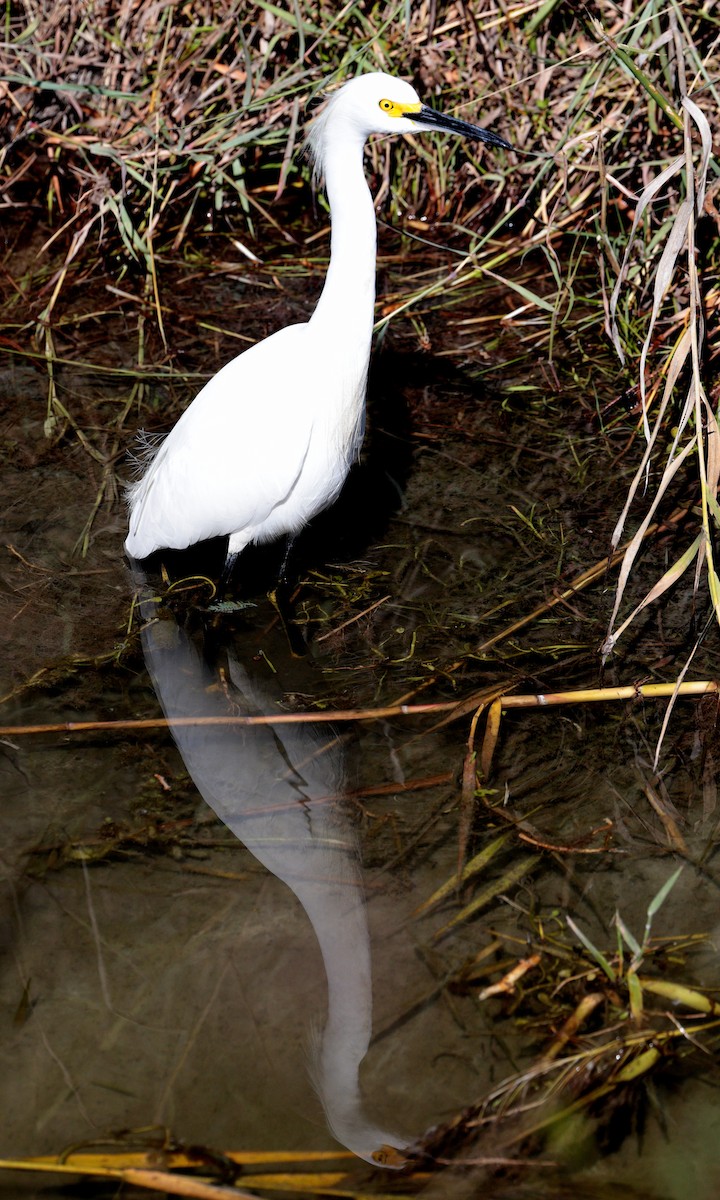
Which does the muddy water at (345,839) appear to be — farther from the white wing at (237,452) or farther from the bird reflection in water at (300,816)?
the white wing at (237,452)

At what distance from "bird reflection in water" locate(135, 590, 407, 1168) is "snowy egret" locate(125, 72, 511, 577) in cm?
31

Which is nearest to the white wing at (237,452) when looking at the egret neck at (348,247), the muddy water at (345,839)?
the egret neck at (348,247)

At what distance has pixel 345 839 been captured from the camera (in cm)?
220

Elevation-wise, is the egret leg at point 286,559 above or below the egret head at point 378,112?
below

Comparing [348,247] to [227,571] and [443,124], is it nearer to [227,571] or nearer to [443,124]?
[443,124]

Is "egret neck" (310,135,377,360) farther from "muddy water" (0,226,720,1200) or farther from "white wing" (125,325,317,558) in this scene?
"muddy water" (0,226,720,1200)

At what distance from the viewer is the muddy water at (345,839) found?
171 centimetres

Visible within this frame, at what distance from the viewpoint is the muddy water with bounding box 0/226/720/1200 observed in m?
1.71

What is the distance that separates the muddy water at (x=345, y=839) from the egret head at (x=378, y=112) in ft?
3.61

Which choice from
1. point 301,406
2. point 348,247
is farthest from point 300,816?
point 348,247

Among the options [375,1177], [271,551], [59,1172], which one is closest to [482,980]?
[375,1177]

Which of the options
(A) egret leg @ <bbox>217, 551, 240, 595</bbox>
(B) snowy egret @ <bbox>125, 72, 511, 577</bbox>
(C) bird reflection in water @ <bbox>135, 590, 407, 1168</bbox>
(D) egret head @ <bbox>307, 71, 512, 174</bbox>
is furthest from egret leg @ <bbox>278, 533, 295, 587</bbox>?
(D) egret head @ <bbox>307, 71, 512, 174</bbox>

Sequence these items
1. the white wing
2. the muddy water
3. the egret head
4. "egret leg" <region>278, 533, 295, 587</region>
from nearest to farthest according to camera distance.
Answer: the muddy water < the egret head < the white wing < "egret leg" <region>278, 533, 295, 587</region>

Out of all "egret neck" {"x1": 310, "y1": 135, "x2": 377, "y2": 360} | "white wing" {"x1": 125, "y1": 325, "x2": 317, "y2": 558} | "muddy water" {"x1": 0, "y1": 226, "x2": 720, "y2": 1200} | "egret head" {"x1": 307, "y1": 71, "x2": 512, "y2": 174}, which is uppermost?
"egret head" {"x1": 307, "y1": 71, "x2": 512, "y2": 174}
